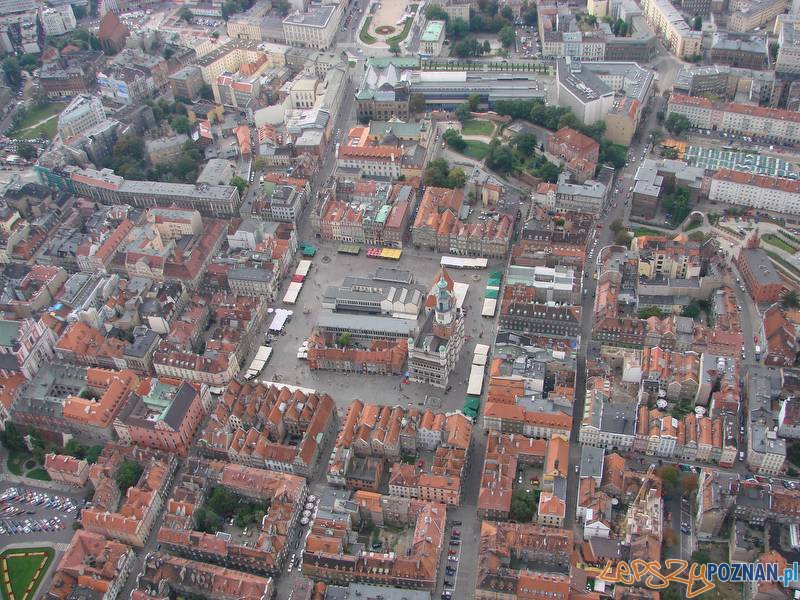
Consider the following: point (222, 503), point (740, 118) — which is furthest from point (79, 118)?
point (740, 118)

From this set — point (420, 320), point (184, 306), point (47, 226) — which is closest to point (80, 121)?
point (47, 226)

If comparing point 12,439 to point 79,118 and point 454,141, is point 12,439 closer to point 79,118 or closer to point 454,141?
point 79,118

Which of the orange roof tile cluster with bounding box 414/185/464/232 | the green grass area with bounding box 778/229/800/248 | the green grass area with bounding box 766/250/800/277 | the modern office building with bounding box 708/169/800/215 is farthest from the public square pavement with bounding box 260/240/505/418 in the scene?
the green grass area with bounding box 778/229/800/248

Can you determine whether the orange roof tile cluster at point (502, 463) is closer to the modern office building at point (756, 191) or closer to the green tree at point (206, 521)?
the green tree at point (206, 521)

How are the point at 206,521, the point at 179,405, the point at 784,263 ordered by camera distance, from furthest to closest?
the point at 784,263 → the point at 179,405 → the point at 206,521

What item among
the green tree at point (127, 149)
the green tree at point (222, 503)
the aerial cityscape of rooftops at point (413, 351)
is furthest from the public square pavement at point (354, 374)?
the green tree at point (127, 149)

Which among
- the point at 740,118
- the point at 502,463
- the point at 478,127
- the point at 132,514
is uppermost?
the point at 740,118

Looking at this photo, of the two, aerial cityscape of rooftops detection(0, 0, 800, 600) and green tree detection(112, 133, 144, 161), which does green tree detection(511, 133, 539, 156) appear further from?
green tree detection(112, 133, 144, 161)
